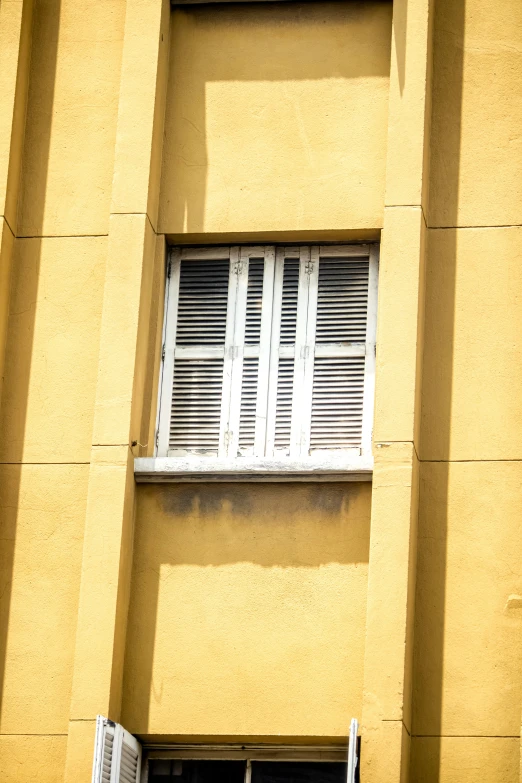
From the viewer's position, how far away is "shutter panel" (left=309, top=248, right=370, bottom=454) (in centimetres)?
1250

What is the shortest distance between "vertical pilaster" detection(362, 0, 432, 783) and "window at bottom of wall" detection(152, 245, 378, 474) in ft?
1.86

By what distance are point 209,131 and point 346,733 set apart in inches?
201

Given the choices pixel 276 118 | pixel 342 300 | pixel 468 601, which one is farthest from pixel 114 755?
pixel 276 118

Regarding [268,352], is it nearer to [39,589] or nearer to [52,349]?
[52,349]

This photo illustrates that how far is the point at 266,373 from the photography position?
12.7 m

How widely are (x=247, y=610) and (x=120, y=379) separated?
6.84 ft

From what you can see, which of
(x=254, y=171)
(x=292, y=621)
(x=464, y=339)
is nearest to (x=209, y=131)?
(x=254, y=171)

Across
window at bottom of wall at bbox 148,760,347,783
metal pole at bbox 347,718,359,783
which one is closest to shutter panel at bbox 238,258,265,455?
window at bottom of wall at bbox 148,760,347,783

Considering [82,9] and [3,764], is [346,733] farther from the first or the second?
[82,9]

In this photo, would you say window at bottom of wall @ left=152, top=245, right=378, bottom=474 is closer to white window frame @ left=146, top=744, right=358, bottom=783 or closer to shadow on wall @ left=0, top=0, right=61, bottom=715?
shadow on wall @ left=0, top=0, right=61, bottom=715

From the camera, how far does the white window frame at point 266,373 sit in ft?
39.6

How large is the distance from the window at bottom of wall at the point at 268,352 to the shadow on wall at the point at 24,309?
1.14 meters

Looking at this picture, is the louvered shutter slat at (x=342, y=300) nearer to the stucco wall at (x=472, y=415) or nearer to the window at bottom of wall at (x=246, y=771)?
the stucco wall at (x=472, y=415)

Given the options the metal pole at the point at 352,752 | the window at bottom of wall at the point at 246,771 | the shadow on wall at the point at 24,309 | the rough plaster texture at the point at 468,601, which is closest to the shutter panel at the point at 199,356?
the shadow on wall at the point at 24,309
